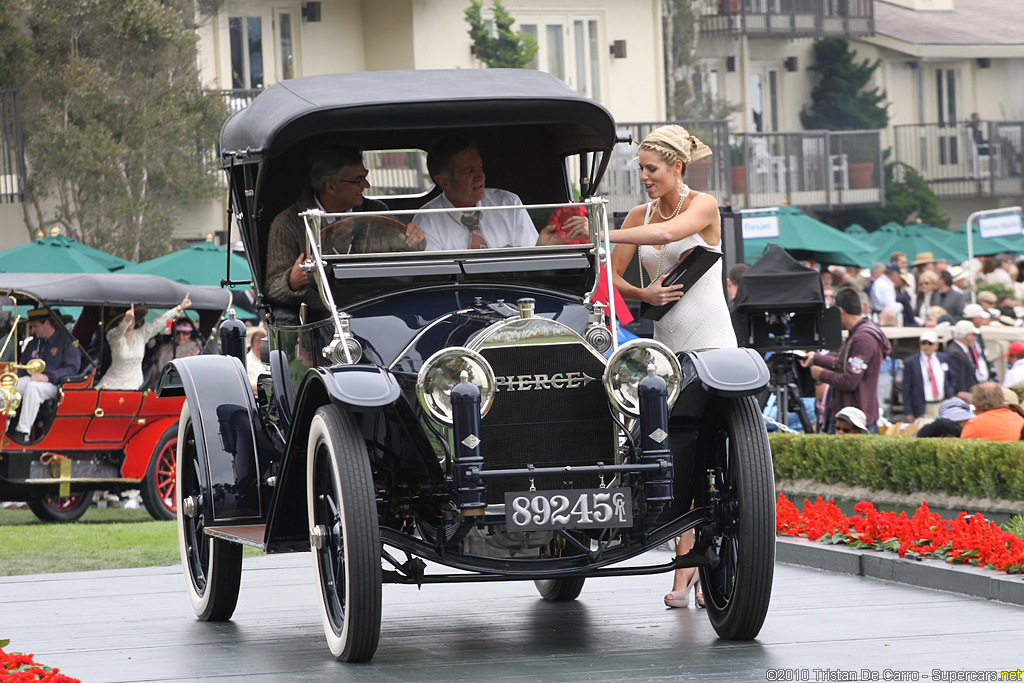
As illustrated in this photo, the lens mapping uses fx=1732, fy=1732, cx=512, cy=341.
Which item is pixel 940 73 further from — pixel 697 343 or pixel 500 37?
pixel 697 343

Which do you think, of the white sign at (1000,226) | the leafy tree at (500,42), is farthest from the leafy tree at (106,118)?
the white sign at (1000,226)

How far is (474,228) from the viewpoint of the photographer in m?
7.75

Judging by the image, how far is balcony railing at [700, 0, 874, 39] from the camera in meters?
42.8

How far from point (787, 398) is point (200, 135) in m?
13.6

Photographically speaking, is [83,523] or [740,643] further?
[83,523]

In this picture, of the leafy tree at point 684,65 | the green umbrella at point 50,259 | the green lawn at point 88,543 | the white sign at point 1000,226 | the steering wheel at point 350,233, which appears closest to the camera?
the steering wheel at point 350,233

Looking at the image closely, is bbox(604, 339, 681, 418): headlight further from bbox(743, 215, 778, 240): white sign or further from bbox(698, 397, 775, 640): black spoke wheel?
bbox(743, 215, 778, 240): white sign

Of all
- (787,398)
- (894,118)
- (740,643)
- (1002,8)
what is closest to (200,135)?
(787,398)

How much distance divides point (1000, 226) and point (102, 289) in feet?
50.3

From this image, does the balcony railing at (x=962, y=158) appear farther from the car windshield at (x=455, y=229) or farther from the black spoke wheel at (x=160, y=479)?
the car windshield at (x=455, y=229)

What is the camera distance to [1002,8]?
2126 inches

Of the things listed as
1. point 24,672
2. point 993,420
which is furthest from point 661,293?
point 993,420

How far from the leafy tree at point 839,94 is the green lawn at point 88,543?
32.1m

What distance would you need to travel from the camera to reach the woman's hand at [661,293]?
784 cm
